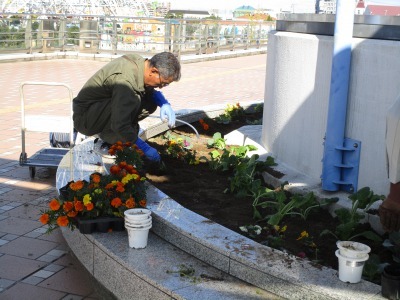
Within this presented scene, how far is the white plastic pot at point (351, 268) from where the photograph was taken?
3.03 m

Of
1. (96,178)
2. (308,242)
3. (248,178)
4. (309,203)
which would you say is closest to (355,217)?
(308,242)

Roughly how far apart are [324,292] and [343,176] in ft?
5.44

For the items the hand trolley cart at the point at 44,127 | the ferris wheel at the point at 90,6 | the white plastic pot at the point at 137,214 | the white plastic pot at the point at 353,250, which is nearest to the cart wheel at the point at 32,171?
the hand trolley cart at the point at 44,127

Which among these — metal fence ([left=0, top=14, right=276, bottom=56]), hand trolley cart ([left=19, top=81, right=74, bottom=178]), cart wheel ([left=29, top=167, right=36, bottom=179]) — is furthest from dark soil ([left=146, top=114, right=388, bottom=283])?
metal fence ([left=0, top=14, right=276, bottom=56])

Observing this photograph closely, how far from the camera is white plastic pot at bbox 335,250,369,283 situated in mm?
3031

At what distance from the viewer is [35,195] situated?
19.2 feet

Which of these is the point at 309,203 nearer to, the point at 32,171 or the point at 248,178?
the point at 248,178

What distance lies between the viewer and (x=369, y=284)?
10.1ft

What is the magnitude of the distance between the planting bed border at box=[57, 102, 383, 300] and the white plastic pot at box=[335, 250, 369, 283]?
3 cm

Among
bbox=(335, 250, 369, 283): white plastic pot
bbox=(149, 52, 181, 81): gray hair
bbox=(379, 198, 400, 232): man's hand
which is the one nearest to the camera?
bbox=(379, 198, 400, 232): man's hand

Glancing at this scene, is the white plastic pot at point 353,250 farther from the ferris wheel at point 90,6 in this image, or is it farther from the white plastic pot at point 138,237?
the ferris wheel at point 90,6

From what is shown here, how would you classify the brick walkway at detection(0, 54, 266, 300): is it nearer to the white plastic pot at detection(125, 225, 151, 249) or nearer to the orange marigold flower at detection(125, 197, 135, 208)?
the white plastic pot at detection(125, 225, 151, 249)

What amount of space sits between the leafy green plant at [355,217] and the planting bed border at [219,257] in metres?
0.28

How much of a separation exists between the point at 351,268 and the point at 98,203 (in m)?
1.64
